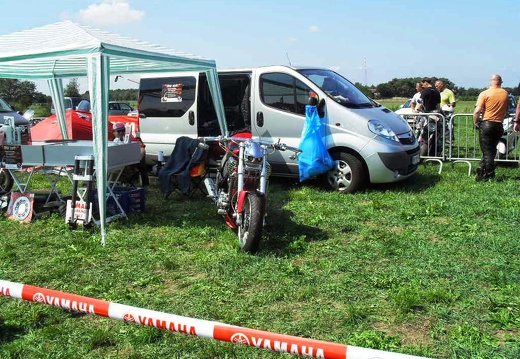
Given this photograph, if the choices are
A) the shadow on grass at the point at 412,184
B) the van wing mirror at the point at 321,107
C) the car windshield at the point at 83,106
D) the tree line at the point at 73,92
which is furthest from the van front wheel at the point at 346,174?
the tree line at the point at 73,92

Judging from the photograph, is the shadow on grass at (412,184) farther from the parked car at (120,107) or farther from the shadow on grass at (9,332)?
the parked car at (120,107)

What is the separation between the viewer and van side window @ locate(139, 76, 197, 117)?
915cm

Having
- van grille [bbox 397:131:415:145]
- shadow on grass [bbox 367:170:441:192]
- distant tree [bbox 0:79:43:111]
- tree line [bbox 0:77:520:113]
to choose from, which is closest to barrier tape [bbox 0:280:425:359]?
shadow on grass [bbox 367:170:441:192]

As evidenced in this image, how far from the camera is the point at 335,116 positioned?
309 inches

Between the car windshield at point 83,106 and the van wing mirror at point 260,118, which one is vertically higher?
the car windshield at point 83,106

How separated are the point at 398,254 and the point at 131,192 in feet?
12.3

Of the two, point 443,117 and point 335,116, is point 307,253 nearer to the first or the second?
point 335,116

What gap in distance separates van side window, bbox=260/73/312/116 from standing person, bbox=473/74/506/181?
2846 mm

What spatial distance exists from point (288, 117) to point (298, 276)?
413cm

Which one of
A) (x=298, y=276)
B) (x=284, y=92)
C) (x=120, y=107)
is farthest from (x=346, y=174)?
(x=120, y=107)

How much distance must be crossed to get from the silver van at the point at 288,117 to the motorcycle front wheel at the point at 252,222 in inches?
116

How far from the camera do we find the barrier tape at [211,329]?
7.27ft

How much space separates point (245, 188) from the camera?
17.9 ft

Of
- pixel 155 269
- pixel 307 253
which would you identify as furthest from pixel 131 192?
pixel 307 253
